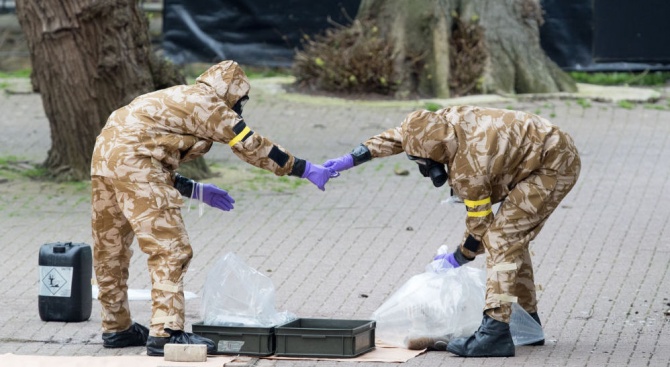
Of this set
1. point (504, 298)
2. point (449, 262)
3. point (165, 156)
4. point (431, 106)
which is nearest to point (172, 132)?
point (165, 156)

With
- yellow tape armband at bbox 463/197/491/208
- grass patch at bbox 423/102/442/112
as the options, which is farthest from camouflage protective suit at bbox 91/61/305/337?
grass patch at bbox 423/102/442/112

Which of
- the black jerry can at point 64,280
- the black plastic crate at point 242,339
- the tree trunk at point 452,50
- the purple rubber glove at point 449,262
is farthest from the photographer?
the tree trunk at point 452,50

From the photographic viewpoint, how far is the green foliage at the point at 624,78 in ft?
57.3

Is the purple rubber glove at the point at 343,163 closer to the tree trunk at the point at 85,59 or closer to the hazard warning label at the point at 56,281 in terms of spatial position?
the hazard warning label at the point at 56,281

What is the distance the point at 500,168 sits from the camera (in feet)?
22.4

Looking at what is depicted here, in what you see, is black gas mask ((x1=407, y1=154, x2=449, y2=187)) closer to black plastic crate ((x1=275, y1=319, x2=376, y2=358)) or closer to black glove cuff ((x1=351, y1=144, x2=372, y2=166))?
black glove cuff ((x1=351, y1=144, x2=372, y2=166))

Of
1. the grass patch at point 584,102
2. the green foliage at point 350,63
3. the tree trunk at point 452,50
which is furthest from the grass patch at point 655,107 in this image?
the green foliage at point 350,63

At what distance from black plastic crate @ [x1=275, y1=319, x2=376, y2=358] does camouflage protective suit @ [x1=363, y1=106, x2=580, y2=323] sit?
0.73 metres

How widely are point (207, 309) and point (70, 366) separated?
A: 905mm

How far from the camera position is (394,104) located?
1576 cm

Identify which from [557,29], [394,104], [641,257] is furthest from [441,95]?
[641,257]

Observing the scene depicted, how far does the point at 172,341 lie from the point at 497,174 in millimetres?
1998

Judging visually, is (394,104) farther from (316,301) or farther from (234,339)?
(234,339)

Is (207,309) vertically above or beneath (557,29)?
above
